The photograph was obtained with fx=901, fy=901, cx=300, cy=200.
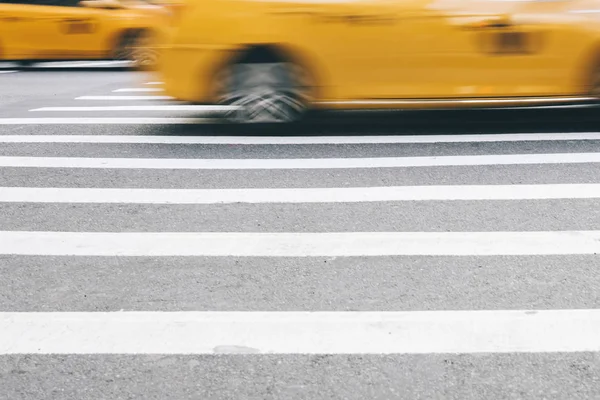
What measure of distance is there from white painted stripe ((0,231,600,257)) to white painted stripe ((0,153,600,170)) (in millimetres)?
1847

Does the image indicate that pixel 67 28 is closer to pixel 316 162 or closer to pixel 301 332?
pixel 316 162

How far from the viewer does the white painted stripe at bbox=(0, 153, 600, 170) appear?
6.91 m

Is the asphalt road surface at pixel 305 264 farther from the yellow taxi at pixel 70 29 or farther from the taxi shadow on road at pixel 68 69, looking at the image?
the taxi shadow on road at pixel 68 69

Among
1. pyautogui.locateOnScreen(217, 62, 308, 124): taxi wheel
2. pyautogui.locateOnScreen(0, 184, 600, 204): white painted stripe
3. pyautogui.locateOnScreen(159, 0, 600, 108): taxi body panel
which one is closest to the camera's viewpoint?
pyautogui.locateOnScreen(0, 184, 600, 204): white painted stripe

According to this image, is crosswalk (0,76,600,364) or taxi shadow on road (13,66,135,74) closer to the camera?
crosswalk (0,76,600,364)

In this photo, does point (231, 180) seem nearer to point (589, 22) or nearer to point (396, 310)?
point (396, 310)

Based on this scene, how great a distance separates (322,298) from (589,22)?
4.66 m

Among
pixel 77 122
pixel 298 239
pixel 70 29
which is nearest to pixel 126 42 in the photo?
pixel 70 29

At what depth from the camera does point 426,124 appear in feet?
28.0

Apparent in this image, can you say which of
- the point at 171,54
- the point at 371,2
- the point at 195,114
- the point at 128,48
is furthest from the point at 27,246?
the point at 128,48

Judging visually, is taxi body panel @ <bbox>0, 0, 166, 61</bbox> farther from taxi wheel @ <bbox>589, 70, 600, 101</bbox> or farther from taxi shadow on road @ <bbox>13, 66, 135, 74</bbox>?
taxi wheel @ <bbox>589, 70, 600, 101</bbox>

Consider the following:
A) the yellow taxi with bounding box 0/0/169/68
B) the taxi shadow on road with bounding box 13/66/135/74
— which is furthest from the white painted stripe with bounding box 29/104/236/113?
the taxi shadow on road with bounding box 13/66/135/74

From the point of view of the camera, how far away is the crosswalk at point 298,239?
12.1 feet

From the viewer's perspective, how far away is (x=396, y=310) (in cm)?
395
